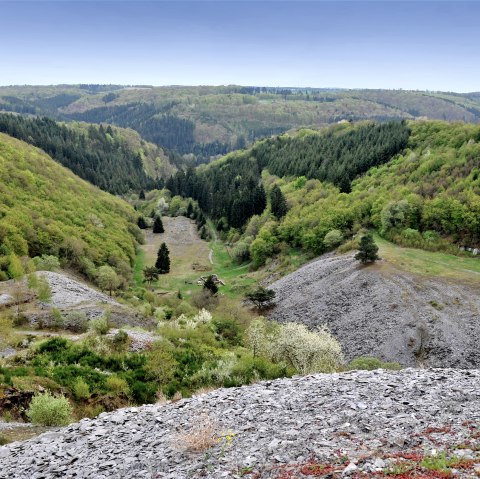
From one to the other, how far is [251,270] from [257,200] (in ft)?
143

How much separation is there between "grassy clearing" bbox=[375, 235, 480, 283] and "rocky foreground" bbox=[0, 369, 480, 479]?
50356 mm

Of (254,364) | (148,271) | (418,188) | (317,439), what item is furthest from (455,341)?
(148,271)

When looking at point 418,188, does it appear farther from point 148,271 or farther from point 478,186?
point 148,271

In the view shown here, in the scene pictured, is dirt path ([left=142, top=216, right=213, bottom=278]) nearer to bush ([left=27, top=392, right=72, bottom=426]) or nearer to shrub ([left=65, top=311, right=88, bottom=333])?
shrub ([left=65, top=311, right=88, bottom=333])

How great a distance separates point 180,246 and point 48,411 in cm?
11352

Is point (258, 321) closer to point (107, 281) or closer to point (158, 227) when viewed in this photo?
point (107, 281)

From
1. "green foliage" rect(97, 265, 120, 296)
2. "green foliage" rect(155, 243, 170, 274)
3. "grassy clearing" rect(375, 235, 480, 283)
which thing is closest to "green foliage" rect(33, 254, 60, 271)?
"green foliage" rect(97, 265, 120, 296)

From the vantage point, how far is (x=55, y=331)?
48.1 meters

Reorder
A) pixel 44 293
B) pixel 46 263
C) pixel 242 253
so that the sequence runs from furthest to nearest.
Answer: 1. pixel 242 253
2. pixel 46 263
3. pixel 44 293

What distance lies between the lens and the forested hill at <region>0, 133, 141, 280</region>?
282 ft

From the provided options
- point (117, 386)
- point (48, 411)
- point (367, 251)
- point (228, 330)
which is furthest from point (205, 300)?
point (48, 411)

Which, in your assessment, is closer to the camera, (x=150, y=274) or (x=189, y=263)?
(x=150, y=274)

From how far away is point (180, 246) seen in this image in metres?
137

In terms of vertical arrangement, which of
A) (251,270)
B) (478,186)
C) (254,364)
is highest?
(478,186)
